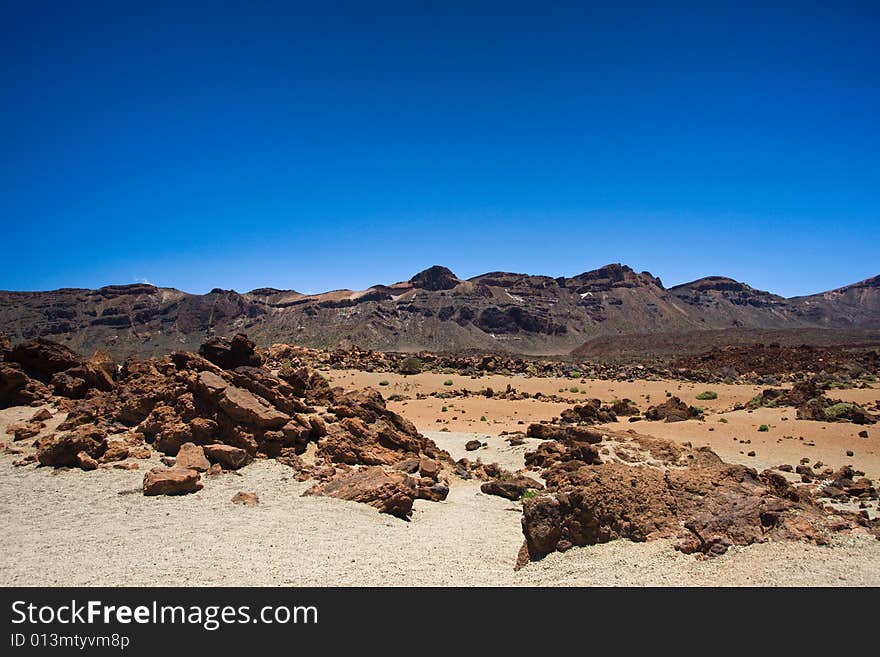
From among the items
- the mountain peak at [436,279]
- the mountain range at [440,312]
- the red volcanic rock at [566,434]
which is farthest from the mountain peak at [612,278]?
the red volcanic rock at [566,434]

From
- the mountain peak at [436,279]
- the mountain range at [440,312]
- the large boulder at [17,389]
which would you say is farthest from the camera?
the mountain peak at [436,279]

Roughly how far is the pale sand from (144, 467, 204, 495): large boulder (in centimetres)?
22

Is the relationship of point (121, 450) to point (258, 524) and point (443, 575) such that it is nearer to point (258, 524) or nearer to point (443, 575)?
point (258, 524)

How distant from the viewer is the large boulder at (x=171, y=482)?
30.0 feet

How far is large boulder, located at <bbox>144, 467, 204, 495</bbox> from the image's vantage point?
9.16 m

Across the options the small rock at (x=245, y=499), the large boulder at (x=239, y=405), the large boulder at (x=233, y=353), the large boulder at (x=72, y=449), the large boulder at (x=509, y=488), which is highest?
the large boulder at (x=233, y=353)

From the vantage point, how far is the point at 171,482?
362 inches

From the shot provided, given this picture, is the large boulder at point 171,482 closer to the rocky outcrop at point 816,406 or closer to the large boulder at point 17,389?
the large boulder at point 17,389

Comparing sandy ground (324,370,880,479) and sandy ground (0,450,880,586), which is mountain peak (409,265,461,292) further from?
sandy ground (0,450,880,586)

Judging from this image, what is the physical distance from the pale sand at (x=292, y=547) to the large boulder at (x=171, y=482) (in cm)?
22

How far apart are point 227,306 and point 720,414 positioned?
5188 inches

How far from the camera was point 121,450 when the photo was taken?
10602 millimetres

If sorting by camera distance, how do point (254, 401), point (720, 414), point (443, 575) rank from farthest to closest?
1. point (720, 414)
2. point (254, 401)
3. point (443, 575)

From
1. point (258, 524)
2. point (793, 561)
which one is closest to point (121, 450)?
point (258, 524)
